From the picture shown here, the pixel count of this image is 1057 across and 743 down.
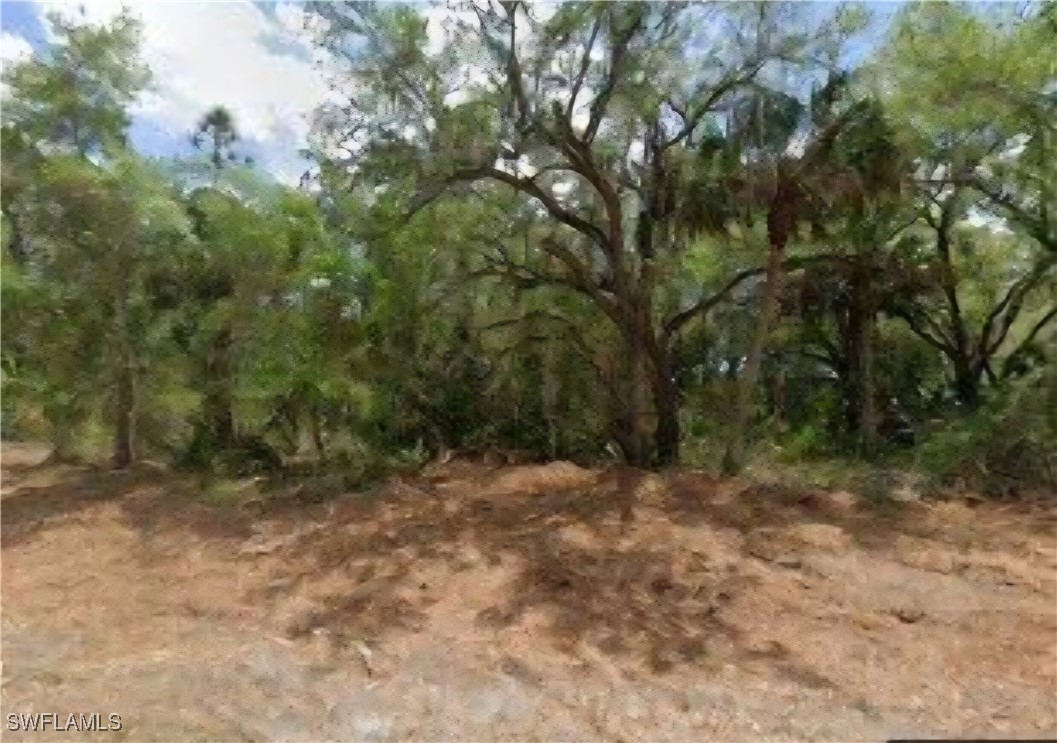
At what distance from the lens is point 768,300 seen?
10.1 metres

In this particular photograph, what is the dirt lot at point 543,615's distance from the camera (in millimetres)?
5105

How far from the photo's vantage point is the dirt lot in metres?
5.11

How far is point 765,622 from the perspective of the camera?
614 cm

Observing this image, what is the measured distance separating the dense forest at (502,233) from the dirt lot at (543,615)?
1724 millimetres

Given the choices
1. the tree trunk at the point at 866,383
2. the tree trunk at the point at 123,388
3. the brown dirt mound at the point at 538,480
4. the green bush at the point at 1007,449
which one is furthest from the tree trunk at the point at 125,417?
the tree trunk at the point at 866,383

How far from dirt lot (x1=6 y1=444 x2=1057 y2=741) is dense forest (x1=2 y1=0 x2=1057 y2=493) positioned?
5.66ft

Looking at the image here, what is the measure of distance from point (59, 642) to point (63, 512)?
330 centimetres

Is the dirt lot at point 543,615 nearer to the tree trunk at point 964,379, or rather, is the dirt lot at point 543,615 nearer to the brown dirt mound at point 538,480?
the brown dirt mound at point 538,480

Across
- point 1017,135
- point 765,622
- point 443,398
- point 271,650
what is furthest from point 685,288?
point 271,650

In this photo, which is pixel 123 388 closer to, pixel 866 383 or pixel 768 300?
pixel 768 300

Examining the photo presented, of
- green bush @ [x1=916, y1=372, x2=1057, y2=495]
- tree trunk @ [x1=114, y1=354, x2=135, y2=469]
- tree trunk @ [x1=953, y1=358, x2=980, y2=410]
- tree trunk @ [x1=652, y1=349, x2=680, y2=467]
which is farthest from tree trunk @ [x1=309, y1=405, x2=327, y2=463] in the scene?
tree trunk @ [x1=953, y1=358, x2=980, y2=410]

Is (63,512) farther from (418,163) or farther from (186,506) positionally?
(418,163)

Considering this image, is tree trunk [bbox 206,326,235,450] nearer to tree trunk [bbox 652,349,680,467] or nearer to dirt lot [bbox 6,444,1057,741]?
dirt lot [bbox 6,444,1057,741]

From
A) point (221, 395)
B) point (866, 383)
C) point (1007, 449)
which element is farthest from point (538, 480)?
point (866, 383)
